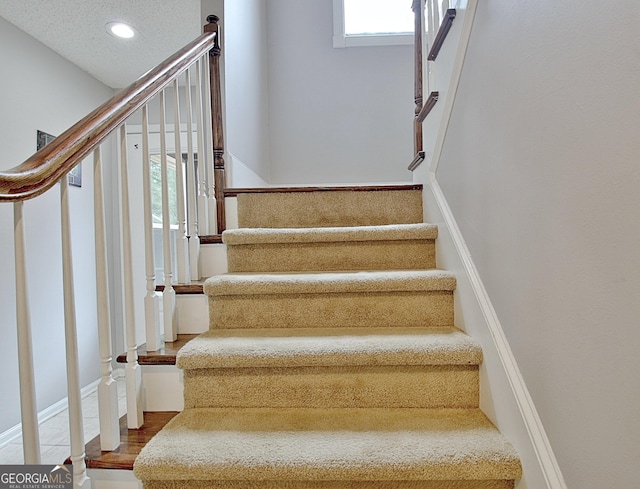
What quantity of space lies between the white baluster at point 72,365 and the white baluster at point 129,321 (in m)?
0.19

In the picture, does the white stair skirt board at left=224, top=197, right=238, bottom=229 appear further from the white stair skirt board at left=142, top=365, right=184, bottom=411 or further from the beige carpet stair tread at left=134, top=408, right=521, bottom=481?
the beige carpet stair tread at left=134, top=408, right=521, bottom=481

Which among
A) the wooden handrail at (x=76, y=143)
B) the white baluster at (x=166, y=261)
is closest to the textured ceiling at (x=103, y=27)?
the wooden handrail at (x=76, y=143)

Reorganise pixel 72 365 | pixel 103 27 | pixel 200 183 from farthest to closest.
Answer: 1. pixel 103 27
2. pixel 200 183
3. pixel 72 365

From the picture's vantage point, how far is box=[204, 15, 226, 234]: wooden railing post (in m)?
1.77

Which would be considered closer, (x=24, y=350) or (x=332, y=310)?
(x=24, y=350)

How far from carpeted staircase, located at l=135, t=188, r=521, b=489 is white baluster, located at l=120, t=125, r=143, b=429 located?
0.13 m

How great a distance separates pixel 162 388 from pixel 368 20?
3180 mm

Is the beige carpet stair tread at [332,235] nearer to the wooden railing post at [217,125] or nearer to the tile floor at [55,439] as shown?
the wooden railing post at [217,125]

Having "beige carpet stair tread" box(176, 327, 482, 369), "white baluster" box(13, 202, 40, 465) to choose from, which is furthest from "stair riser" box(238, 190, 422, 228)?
"white baluster" box(13, 202, 40, 465)

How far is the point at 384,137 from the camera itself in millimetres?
3033

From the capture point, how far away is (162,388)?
1134 millimetres

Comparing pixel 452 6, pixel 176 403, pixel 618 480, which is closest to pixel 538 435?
pixel 618 480

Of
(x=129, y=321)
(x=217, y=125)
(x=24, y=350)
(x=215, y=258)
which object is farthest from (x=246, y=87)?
(x=24, y=350)

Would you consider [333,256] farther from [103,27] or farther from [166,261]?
[103,27]
